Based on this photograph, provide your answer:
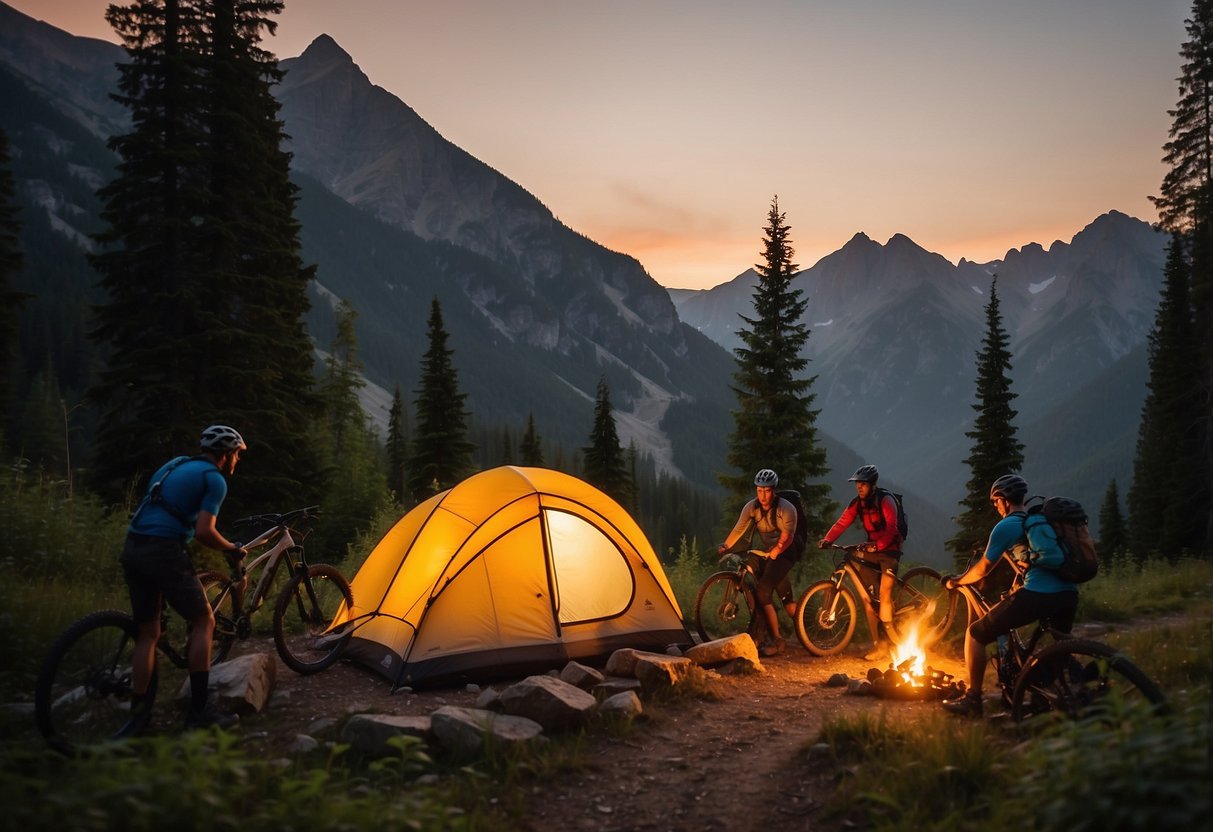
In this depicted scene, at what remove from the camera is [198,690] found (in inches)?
245

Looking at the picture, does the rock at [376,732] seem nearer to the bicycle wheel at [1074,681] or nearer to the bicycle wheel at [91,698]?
the bicycle wheel at [91,698]

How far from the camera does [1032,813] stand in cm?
372

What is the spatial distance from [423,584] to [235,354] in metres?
12.0

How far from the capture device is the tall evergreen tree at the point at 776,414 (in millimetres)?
23938

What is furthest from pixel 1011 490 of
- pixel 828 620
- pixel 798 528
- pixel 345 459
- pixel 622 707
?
pixel 345 459

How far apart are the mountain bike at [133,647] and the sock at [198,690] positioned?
0.93 ft

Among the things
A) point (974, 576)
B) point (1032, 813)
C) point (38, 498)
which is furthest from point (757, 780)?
point (38, 498)

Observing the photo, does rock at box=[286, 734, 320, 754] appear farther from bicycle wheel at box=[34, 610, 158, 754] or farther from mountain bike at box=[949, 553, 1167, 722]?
mountain bike at box=[949, 553, 1167, 722]

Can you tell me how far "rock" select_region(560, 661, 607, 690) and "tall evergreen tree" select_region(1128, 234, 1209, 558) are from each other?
1324 inches

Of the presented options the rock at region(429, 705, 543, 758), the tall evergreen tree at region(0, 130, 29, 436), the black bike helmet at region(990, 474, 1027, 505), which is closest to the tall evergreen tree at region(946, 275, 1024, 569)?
the black bike helmet at region(990, 474, 1027, 505)

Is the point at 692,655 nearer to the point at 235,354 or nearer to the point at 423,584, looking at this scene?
the point at 423,584

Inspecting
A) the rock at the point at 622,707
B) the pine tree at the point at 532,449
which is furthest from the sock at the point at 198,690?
the pine tree at the point at 532,449

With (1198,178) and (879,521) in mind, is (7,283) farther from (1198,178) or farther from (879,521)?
(1198,178)

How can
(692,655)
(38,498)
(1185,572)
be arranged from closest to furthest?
(692,655), (38,498), (1185,572)
